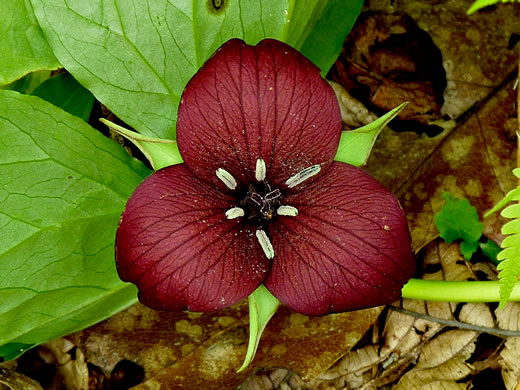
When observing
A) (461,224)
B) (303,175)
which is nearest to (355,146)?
(303,175)

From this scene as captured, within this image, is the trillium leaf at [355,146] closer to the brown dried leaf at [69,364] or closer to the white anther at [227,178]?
the white anther at [227,178]

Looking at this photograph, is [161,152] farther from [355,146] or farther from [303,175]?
[355,146]

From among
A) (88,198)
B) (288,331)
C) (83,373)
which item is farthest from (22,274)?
(288,331)

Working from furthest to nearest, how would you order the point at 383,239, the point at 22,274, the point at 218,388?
the point at 218,388 → the point at 22,274 → the point at 383,239

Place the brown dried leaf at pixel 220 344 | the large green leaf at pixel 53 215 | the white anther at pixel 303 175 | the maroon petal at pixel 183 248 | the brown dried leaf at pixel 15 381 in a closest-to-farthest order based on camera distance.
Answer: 1. the maroon petal at pixel 183 248
2. the white anther at pixel 303 175
3. the large green leaf at pixel 53 215
4. the brown dried leaf at pixel 15 381
5. the brown dried leaf at pixel 220 344

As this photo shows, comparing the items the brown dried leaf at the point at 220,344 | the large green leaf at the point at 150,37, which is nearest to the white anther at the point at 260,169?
the large green leaf at the point at 150,37

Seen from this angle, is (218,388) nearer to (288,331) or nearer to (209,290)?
(288,331)
